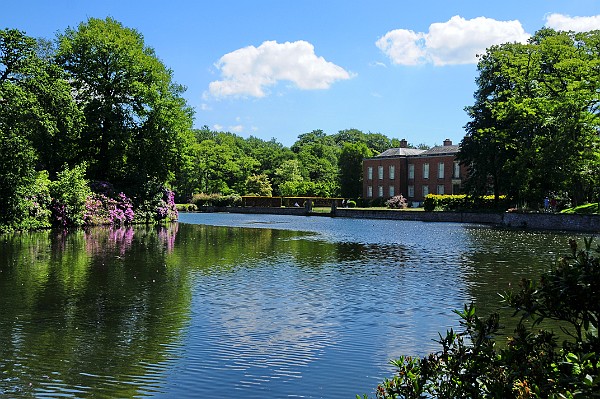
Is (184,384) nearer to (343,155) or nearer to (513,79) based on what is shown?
(513,79)

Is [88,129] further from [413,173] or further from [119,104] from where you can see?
[413,173]

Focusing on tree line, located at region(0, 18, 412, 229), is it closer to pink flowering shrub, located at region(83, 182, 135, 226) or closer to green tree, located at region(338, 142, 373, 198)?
pink flowering shrub, located at region(83, 182, 135, 226)

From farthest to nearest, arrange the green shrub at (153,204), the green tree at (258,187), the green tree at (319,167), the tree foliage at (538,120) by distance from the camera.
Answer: the green tree at (319,167) → the green tree at (258,187) → the green shrub at (153,204) → the tree foliage at (538,120)

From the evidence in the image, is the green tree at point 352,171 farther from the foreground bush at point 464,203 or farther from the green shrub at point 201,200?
the foreground bush at point 464,203

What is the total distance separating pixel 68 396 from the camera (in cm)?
602

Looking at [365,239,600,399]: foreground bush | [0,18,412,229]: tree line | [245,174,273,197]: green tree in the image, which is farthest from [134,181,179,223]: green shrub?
[245,174,273,197]: green tree

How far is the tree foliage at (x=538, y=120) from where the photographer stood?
130 feet

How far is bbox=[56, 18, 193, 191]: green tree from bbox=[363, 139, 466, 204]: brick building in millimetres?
39020

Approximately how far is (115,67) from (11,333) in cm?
3499

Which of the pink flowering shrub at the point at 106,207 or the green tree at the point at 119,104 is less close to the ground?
the green tree at the point at 119,104

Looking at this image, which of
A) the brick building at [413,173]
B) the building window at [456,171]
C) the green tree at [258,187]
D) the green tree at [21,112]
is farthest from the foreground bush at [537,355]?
the green tree at [258,187]

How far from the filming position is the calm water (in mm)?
6656

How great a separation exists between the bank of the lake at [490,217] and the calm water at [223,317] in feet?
55.1

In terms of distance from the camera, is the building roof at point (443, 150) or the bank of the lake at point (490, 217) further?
the building roof at point (443, 150)
